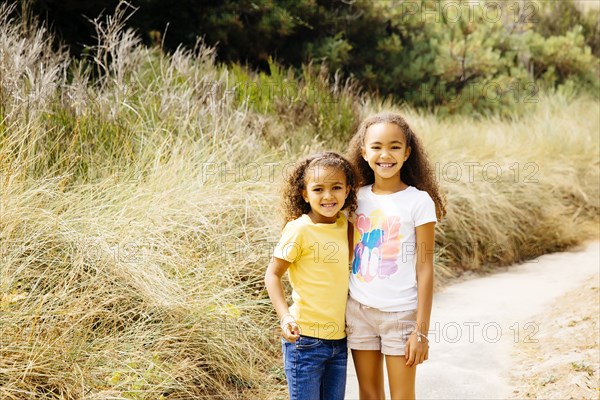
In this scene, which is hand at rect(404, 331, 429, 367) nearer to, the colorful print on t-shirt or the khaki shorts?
the khaki shorts

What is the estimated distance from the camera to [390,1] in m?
10.9

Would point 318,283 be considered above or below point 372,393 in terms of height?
above

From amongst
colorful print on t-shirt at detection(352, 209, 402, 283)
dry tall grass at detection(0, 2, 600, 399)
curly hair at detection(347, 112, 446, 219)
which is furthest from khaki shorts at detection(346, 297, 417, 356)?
dry tall grass at detection(0, 2, 600, 399)

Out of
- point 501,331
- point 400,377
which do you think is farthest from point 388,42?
point 400,377

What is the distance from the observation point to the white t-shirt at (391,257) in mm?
2650

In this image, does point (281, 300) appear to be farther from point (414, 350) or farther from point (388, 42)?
point (388, 42)

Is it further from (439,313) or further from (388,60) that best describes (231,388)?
(388,60)

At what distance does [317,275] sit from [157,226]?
1.60 metres

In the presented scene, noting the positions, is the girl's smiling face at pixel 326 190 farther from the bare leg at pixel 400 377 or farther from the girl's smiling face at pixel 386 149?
the bare leg at pixel 400 377

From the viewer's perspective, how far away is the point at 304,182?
111 inches

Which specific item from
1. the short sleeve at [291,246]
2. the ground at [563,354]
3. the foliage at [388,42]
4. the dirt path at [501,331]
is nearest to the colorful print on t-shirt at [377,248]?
the short sleeve at [291,246]

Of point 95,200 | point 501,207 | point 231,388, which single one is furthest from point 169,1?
point 231,388

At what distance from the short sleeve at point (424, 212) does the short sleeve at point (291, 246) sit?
0.45 metres

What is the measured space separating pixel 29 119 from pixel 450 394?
9.67 feet
